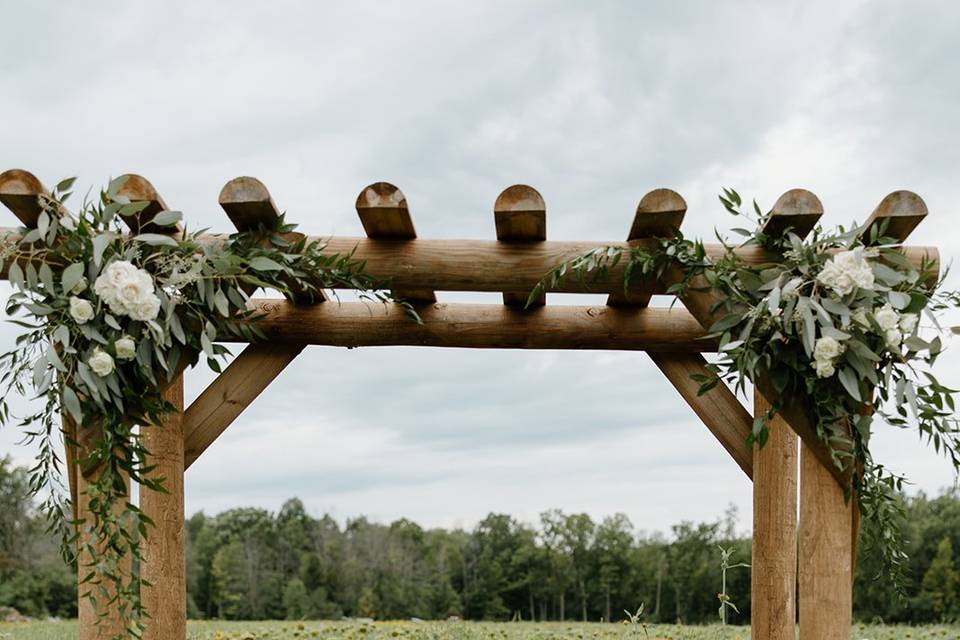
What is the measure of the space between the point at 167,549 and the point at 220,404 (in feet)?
2.15

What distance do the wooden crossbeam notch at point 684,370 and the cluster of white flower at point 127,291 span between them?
1840mm

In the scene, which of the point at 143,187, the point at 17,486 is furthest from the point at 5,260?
the point at 17,486

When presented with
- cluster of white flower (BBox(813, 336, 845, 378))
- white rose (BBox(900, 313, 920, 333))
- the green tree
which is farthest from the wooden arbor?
the green tree

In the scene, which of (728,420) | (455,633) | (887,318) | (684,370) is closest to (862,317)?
(887,318)

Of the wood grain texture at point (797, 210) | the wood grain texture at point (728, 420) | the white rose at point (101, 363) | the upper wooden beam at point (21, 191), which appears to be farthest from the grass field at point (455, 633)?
the upper wooden beam at point (21, 191)

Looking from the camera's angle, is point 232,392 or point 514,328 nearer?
point 232,392

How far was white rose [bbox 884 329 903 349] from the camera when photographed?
3420mm

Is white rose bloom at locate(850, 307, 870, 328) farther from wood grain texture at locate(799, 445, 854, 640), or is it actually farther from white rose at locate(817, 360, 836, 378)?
wood grain texture at locate(799, 445, 854, 640)

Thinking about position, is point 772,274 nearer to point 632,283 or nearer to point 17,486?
point 632,283

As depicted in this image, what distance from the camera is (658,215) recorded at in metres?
3.53

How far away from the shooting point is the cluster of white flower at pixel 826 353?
3.34m

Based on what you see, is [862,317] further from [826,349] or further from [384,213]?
[384,213]

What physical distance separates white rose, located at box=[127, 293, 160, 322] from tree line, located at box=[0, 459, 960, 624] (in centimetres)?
2106

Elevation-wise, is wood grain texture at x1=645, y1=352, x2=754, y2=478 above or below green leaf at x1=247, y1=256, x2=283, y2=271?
below
